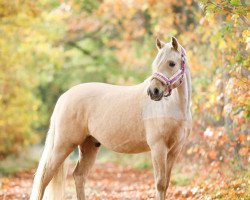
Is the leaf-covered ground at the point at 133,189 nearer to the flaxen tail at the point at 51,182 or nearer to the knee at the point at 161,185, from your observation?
the knee at the point at 161,185

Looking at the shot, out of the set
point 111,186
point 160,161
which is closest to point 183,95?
point 160,161

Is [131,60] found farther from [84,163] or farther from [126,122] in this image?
[126,122]

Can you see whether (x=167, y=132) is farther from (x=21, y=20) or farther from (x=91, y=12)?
(x=91, y=12)

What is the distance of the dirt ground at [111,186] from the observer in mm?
8617

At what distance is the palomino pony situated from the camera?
580cm

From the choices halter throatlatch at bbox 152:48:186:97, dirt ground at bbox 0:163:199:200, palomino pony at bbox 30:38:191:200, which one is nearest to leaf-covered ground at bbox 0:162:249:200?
dirt ground at bbox 0:163:199:200

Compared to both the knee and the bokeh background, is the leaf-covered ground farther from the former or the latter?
the knee

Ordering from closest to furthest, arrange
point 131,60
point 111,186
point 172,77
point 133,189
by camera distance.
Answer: point 172,77 → point 133,189 → point 111,186 → point 131,60

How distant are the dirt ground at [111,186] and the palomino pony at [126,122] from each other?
1693 mm

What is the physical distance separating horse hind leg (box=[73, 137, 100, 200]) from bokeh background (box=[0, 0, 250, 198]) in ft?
5.36

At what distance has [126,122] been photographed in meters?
6.26

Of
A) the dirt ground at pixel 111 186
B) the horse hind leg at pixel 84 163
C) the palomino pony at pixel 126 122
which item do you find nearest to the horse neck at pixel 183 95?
the palomino pony at pixel 126 122

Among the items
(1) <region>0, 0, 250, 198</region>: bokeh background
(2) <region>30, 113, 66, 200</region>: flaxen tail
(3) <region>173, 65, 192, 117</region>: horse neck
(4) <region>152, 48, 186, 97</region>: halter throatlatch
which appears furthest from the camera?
(1) <region>0, 0, 250, 198</region>: bokeh background

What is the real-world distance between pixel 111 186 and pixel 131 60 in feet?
37.3
